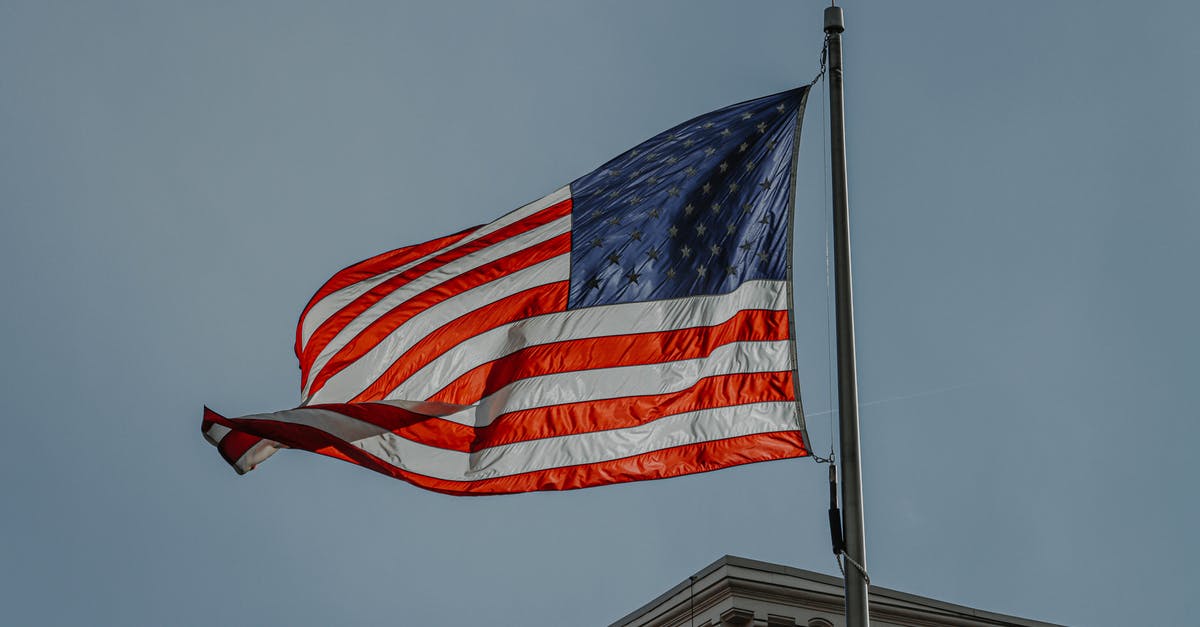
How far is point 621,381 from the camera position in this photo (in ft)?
40.5

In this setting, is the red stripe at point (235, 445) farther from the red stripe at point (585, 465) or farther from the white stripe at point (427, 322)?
the white stripe at point (427, 322)

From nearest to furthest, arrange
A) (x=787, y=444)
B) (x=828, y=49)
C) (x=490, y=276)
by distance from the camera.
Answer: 1. (x=787, y=444)
2. (x=828, y=49)
3. (x=490, y=276)

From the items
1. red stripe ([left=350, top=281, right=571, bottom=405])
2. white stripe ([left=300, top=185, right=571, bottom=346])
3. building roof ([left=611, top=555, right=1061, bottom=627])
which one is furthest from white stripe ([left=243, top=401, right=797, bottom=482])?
building roof ([left=611, top=555, right=1061, bottom=627])

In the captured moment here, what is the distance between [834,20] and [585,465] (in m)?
4.74

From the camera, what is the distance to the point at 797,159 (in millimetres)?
12695

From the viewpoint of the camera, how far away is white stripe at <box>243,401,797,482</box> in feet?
38.2

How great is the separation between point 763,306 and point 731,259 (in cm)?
60

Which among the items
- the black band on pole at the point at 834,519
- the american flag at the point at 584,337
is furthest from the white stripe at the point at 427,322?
the black band on pole at the point at 834,519

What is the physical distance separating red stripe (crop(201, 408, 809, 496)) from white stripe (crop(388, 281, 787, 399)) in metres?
1.10

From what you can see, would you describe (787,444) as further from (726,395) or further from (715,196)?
(715,196)

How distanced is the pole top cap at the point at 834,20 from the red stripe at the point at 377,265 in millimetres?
4098

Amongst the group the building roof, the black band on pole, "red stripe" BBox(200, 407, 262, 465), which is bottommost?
the building roof

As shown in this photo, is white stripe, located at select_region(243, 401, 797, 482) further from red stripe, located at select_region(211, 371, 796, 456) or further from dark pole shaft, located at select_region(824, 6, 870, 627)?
dark pole shaft, located at select_region(824, 6, 870, 627)

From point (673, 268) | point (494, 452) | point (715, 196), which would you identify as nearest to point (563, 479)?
point (494, 452)
